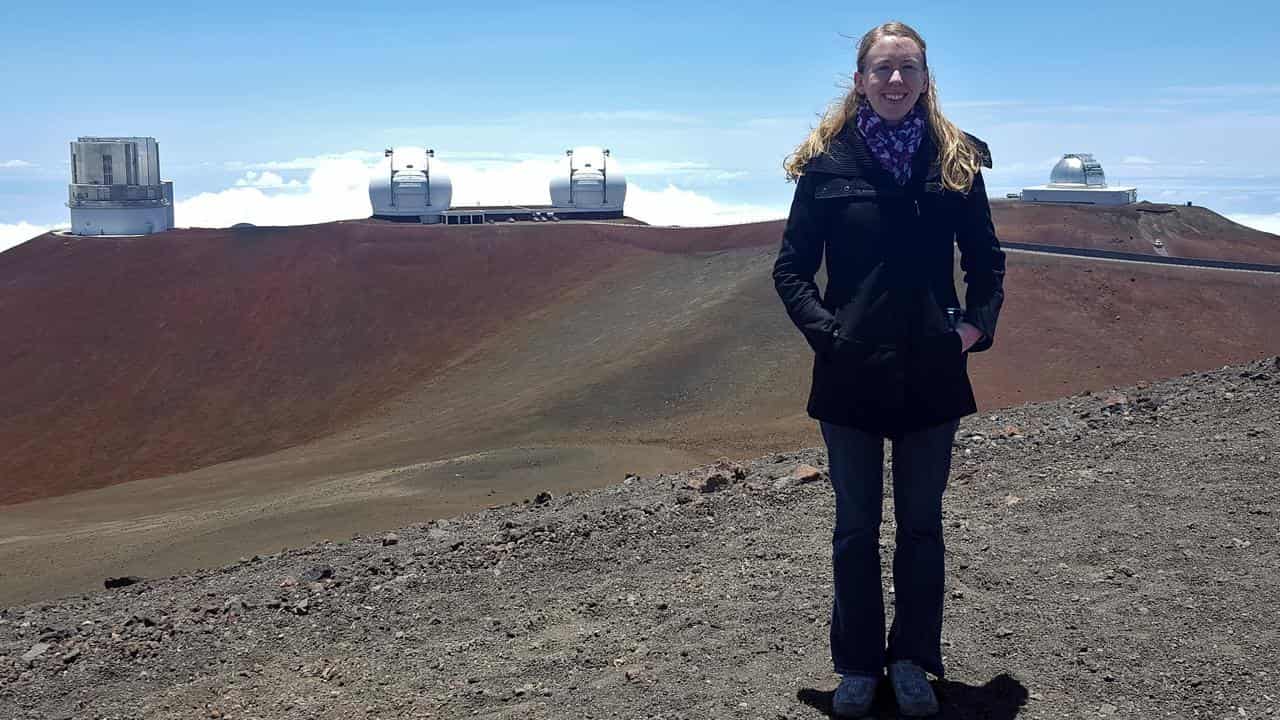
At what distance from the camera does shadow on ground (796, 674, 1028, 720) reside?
4.24m

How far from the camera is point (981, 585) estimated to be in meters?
5.53

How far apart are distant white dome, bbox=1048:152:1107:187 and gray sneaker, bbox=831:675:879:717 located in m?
45.0

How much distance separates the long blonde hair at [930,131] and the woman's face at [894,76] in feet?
0.16

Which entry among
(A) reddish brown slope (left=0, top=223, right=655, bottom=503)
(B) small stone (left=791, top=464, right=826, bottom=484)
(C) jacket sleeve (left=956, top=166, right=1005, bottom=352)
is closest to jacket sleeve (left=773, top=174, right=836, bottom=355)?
(C) jacket sleeve (left=956, top=166, right=1005, bottom=352)

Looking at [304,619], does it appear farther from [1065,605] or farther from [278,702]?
[1065,605]

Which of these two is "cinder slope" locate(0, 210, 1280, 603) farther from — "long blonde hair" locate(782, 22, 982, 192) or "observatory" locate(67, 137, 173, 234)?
"observatory" locate(67, 137, 173, 234)

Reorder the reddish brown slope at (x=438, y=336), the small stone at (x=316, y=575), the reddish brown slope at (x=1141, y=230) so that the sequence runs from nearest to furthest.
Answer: the small stone at (x=316, y=575)
the reddish brown slope at (x=438, y=336)
the reddish brown slope at (x=1141, y=230)

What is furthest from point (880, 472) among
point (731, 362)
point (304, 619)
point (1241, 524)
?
point (731, 362)

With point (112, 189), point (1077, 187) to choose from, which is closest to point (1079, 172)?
point (1077, 187)

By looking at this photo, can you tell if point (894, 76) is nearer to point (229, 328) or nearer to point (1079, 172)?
point (229, 328)

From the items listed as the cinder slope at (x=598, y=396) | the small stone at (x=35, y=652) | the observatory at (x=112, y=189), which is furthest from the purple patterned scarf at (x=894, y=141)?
the observatory at (x=112, y=189)

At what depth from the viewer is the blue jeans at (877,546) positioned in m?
4.10

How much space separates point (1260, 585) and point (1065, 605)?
939 millimetres

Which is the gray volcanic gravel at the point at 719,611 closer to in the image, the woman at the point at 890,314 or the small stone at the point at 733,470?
the woman at the point at 890,314
